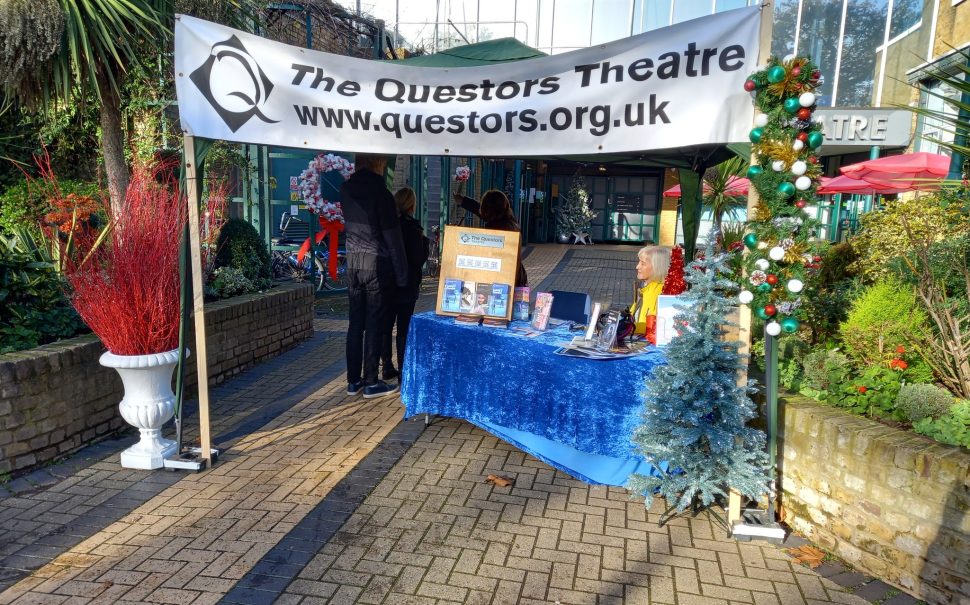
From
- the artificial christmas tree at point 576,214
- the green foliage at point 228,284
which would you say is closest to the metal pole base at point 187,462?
the green foliage at point 228,284

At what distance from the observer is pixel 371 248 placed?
5.37 m

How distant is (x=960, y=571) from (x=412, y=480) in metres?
2.88

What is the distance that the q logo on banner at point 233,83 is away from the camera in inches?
155

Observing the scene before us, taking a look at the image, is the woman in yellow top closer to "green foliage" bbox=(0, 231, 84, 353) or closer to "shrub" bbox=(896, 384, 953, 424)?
"shrub" bbox=(896, 384, 953, 424)

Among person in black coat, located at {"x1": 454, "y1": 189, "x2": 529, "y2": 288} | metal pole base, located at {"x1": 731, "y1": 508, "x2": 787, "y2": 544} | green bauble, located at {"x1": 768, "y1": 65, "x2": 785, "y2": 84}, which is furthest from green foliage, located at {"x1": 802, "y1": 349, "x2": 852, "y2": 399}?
person in black coat, located at {"x1": 454, "y1": 189, "x2": 529, "y2": 288}

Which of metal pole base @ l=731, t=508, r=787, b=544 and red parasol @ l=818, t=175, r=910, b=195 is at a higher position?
red parasol @ l=818, t=175, r=910, b=195

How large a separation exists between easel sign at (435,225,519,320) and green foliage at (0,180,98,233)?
3793 millimetres

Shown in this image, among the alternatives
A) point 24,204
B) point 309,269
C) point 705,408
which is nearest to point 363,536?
point 705,408

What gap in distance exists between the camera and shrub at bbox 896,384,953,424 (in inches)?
126

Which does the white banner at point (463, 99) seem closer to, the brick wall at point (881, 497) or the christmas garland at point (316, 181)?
the brick wall at point (881, 497)

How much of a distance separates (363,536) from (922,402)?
Result: 2.98 metres

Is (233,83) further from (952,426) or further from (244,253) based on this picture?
(952,426)

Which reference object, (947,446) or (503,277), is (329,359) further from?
(947,446)

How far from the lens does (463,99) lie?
3.87 metres
